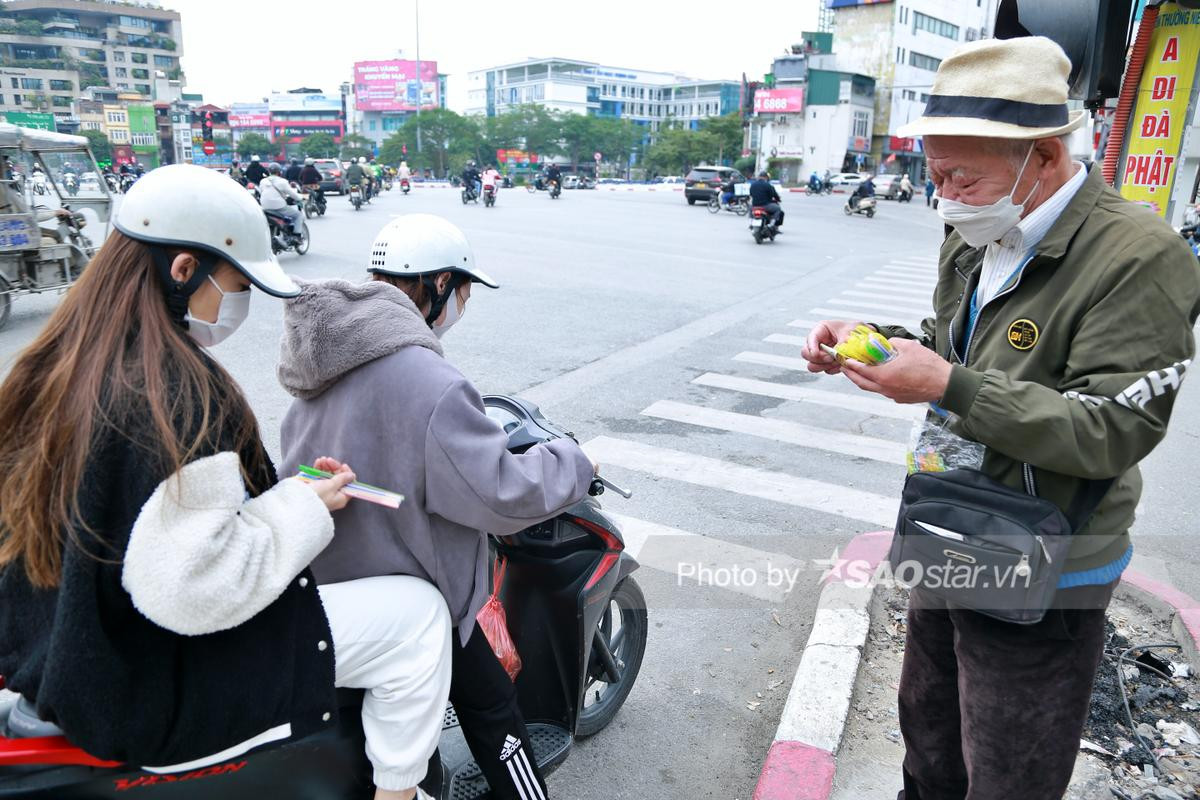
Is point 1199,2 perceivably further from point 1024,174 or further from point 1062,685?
point 1062,685

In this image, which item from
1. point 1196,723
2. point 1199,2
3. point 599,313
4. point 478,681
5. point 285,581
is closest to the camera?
point 285,581

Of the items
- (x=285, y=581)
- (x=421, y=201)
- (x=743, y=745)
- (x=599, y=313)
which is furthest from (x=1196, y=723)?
(x=421, y=201)

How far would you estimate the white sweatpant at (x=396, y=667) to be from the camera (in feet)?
5.77

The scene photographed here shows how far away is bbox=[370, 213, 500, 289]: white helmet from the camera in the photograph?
7.92ft

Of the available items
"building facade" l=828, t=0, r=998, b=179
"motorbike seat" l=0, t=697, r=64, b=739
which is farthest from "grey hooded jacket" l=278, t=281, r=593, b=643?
"building facade" l=828, t=0, r=998, b=179

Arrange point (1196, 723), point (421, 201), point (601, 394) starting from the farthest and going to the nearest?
point (421, 201) < point (601, 394) < point (1196, 723)

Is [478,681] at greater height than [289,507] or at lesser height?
lesser

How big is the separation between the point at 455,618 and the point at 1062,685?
1333 millimetres

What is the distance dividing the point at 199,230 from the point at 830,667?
268 centimetres

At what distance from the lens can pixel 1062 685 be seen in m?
1.86

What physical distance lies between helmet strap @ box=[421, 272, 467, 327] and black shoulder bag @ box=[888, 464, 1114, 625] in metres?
1.33

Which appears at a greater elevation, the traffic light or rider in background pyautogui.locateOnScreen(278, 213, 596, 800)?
the traffic light

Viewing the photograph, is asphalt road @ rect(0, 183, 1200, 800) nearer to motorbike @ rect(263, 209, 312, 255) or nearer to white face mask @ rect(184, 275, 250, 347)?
motorbike @ rect(263, 209, 312, 255)

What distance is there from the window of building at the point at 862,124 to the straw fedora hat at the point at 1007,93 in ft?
272
